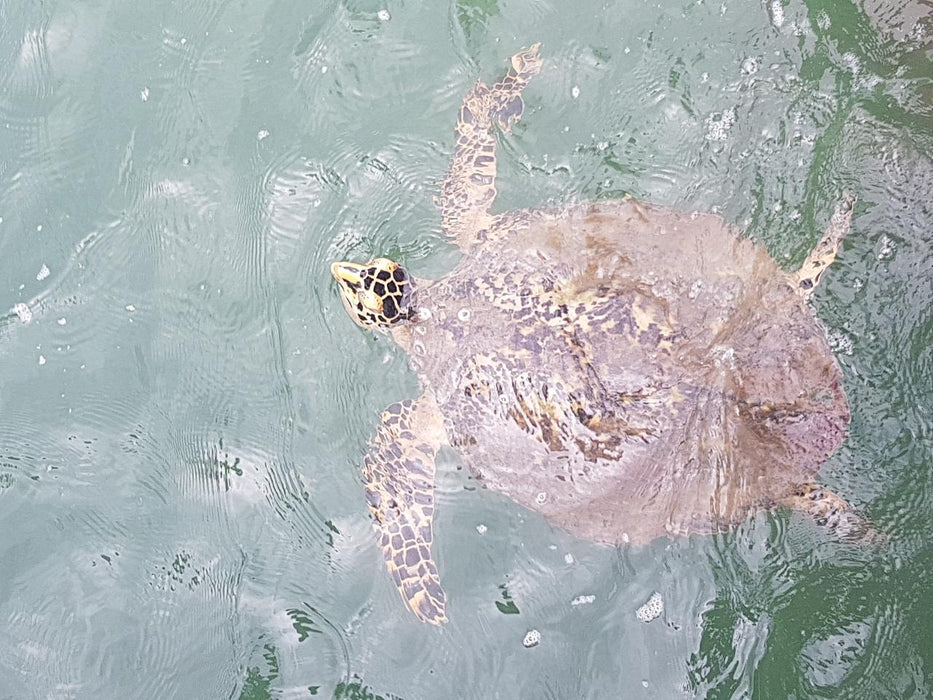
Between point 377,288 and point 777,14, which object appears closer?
point 377,288

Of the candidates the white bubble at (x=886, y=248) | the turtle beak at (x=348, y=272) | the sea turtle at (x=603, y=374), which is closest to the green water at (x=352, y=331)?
the white bubble at (x=886, y=248)

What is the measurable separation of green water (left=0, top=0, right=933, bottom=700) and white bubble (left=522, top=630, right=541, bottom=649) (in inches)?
1.6

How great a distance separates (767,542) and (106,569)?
401 centimetres

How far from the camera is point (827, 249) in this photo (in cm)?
425

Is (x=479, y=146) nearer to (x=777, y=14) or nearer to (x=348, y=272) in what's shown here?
(x=348, y=272)

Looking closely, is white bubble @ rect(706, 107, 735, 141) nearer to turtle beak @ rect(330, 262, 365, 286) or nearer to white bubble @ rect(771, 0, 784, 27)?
white bubble @ rect(771, 0, 784, 27)

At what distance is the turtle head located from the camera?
4250mm

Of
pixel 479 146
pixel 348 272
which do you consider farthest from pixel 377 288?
pixel 479 146

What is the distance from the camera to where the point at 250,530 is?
182 inches

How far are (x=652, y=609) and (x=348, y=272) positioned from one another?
2.64 meters

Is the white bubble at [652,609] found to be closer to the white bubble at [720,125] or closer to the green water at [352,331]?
the green water at [352,331]

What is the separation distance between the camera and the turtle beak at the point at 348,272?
4254 mm

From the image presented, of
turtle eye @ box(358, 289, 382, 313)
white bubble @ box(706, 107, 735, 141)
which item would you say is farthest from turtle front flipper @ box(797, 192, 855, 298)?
turtle eye @ box(358, 289, 382, 313)

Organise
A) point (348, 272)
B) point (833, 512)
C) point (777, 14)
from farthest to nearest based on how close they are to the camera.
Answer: point (777, 14), point (348, 272), point (833, 512)
